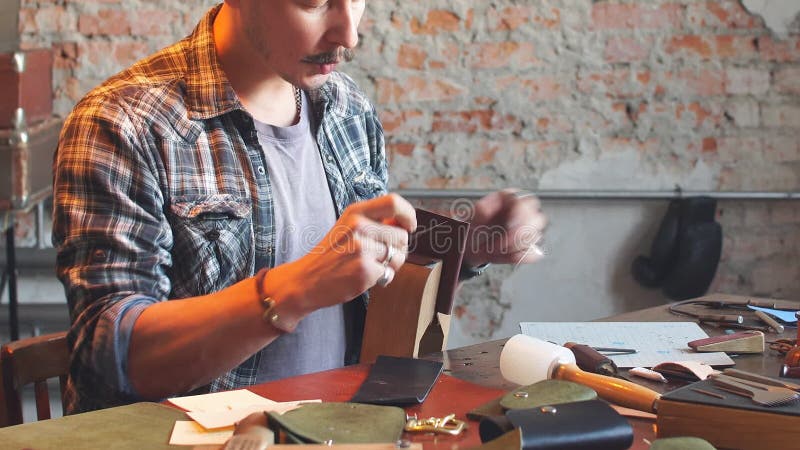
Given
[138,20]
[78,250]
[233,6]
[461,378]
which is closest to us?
[461,378]

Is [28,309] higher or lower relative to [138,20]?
lower

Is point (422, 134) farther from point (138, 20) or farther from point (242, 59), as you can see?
point (242, 59)

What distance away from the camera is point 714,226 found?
115 inches

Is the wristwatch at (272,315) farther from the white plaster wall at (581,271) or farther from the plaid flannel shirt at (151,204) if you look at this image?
the white plaster wall at (581,271)

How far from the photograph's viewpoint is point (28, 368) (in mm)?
1518

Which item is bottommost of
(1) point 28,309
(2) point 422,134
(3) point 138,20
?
(1) point 28,309

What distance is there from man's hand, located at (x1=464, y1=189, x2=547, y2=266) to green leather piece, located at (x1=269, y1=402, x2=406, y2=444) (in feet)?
1.84

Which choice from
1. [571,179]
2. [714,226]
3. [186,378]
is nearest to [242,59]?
[186,378]

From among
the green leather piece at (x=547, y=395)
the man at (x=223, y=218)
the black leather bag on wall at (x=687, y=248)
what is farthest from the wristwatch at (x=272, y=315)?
the black leather bag on wall at (x=687, y=248)

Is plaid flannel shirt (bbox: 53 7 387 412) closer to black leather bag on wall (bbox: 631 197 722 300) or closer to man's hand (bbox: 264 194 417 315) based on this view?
man's hand (bbox: 264 194 417 315)

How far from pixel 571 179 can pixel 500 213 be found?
51.8 inches

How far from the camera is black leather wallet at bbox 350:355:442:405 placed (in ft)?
4.07

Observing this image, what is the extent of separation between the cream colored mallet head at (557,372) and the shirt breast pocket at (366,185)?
611 mm

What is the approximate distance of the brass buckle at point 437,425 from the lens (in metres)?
1.14
